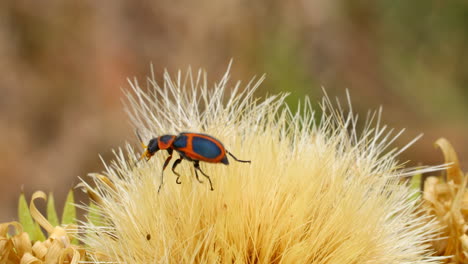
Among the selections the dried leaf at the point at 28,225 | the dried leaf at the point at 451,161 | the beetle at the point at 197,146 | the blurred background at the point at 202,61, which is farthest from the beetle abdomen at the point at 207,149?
the blurred background at the point at 202,61

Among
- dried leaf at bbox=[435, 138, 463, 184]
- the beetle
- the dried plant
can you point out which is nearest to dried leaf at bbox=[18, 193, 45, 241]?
the beetle

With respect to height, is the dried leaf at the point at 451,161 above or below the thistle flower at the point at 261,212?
above

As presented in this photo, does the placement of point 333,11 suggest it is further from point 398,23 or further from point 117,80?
point 117,80

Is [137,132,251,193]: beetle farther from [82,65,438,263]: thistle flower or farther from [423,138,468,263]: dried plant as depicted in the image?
[423,138,468,263]: dried plant

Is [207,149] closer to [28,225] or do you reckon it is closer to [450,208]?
[28,225]

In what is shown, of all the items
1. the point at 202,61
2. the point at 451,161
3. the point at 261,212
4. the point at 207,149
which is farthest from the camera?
the point at 202,61

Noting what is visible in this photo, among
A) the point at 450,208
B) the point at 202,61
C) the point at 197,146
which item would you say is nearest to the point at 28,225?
the point at 197,146

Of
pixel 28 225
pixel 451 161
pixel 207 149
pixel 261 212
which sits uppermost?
pixel 451 161

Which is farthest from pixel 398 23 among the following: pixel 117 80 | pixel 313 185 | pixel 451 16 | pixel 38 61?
pixel 313 185

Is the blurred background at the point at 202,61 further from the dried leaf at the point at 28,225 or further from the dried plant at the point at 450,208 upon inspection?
the dried leaf at the point at 28,225
